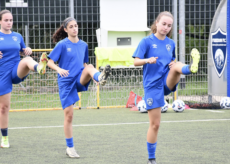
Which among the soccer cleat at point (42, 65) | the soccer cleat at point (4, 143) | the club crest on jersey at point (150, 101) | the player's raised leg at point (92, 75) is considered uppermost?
the soccer cleat at point (42, 65)

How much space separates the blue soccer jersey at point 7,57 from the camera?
19.6ft

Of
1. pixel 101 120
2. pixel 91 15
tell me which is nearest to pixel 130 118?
pixel 101 120

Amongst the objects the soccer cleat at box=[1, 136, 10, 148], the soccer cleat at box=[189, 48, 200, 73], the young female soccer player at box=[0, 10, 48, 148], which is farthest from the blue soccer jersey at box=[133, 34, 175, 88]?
the soccer cleat at box=[1, 136, 10, 148]

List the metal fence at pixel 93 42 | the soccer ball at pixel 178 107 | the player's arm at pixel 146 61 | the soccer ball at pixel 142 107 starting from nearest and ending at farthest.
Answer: the player's arm at pixel 146 61 → the soccer ball at pixel 142 107 → the soccer ball at pixel 178 107 → the metal fence at pixel 93 42

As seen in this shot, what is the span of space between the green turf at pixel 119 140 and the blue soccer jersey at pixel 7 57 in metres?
0.93

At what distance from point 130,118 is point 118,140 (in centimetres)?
263

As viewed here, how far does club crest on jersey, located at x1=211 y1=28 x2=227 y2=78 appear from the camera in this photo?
1105 cm

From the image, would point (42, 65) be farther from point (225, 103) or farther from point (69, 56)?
point (225, 103)

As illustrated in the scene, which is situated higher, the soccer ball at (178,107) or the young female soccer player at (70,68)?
the young female soccer player at (70,68)

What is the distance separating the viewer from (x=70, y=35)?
543 cm

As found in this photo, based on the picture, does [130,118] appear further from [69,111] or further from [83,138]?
[69,111]

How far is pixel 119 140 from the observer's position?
6.58m

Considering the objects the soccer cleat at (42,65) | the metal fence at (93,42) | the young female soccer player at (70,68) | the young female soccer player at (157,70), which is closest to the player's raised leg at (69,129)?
the young female soccer player at (70,68)

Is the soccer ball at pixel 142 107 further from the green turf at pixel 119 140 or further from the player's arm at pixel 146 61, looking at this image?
the player's arm at pixel 146 61
